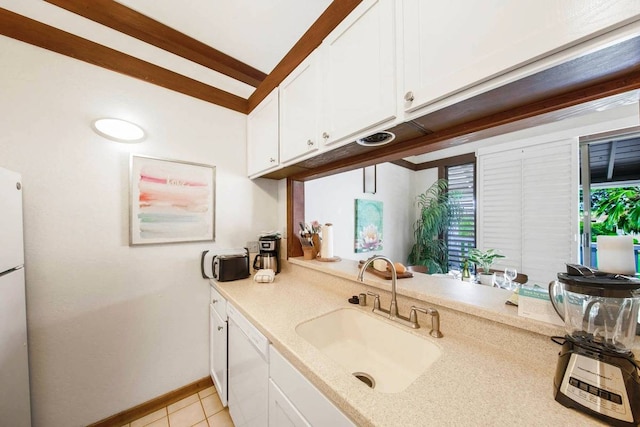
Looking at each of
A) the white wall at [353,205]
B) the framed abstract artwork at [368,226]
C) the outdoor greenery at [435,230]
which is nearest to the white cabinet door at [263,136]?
the white wall at [353,205]

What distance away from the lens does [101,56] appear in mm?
1399

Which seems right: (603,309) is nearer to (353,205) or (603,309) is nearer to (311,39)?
(311,39)

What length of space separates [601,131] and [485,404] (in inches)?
122

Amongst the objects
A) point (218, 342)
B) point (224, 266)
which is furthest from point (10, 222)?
point (218, 342)

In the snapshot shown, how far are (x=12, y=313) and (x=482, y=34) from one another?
2.17m

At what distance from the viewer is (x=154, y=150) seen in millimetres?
1573

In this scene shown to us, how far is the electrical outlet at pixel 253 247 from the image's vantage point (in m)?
→ 1.99

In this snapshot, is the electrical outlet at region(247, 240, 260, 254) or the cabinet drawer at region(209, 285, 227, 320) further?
the electrical outlet at region(247, 240, 260, 254)

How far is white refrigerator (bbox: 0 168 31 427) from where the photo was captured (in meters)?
0.95

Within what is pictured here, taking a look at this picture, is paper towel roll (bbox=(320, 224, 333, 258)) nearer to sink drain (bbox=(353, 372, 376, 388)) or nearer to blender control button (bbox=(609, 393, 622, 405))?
sink drain (bbox=(353, 372, 376, 388))

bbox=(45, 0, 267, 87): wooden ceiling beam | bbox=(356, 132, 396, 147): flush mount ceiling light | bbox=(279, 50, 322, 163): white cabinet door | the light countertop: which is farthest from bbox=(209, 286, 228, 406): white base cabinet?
bbox=(45, 0, 267, 87): wooden ceiling beam

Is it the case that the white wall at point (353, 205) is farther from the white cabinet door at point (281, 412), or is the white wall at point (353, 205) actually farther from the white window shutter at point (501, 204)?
the white cabinet door at point (281, 412)

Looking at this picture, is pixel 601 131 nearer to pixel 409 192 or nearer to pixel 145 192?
pixel 409 192

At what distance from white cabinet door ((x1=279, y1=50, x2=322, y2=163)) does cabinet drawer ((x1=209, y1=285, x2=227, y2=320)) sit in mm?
1046
